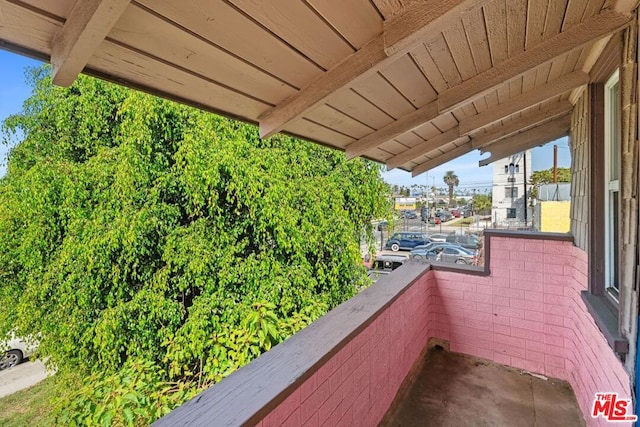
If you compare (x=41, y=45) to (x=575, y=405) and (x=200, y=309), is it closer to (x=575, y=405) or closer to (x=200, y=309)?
(x=575, y=405)

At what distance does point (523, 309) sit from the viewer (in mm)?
2652

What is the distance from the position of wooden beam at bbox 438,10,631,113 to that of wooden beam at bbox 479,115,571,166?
172 centimetres

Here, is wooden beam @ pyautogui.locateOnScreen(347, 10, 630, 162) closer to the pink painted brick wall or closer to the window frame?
the window frame

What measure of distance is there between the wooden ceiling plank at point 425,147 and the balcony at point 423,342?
0.89 m

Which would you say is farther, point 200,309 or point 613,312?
point 200,309

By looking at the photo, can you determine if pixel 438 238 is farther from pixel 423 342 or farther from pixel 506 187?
pixel 423 342

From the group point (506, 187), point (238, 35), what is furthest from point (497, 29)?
point (506, 187)

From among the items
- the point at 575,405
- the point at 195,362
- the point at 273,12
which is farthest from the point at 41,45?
the point at 195,362

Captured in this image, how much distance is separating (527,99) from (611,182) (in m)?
0.71

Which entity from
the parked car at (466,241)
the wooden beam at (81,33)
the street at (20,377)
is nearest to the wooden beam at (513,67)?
the wooden beam at (81,33)

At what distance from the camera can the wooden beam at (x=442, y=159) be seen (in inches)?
130

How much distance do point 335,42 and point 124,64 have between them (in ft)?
2.11

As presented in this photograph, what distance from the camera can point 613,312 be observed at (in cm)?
162

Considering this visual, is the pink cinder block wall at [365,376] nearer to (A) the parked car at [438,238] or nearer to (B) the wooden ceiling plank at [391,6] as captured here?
(B) the wooden ceiling plank at [391,6]
